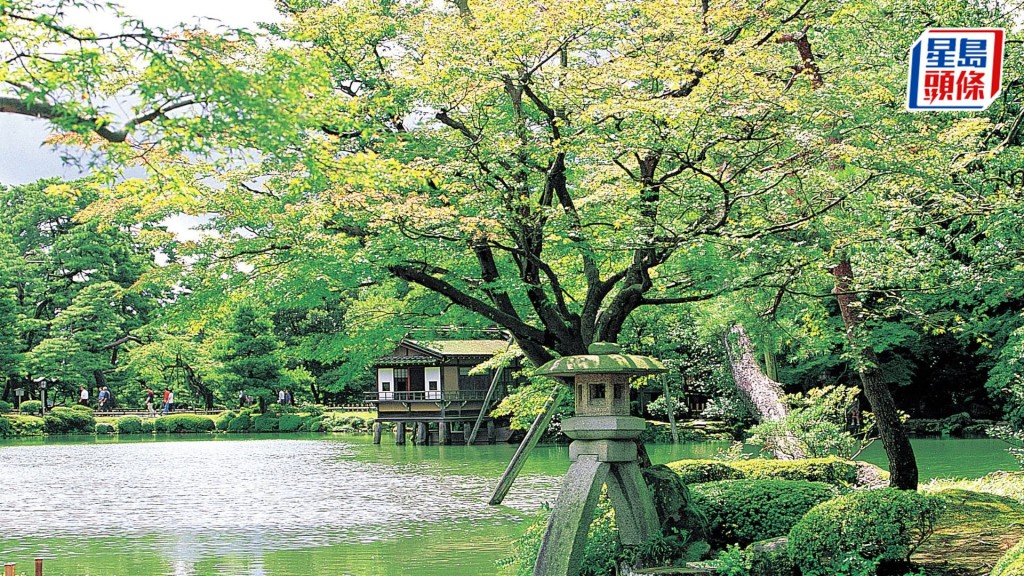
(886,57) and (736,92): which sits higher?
(886,57)

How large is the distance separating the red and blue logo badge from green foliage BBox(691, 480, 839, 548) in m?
3.57

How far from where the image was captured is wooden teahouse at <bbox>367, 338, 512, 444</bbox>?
3388 centimetres

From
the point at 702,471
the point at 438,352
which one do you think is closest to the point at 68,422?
the point at 438,352

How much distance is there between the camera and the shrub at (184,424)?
42.4 metres

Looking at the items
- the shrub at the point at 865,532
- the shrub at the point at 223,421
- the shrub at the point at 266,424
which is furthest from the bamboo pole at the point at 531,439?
the shrub at the point at 223,421

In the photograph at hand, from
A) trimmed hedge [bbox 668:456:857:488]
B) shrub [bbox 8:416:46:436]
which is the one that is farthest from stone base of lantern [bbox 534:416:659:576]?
shrub [bbox 8:416:46:436]

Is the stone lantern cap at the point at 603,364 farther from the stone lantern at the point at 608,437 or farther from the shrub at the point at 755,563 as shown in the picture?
the shrub at the point at 755,563

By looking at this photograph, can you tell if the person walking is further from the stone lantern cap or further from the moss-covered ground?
the moss-covered ground

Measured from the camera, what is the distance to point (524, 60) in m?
9.27

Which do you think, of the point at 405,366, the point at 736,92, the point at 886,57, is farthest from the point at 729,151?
the point at 405,366

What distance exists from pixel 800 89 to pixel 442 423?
86.1 feet

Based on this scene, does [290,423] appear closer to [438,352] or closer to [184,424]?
[184,424]

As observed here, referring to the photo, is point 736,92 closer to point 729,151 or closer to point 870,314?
point 729,151

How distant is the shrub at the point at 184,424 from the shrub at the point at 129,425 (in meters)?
0.81
